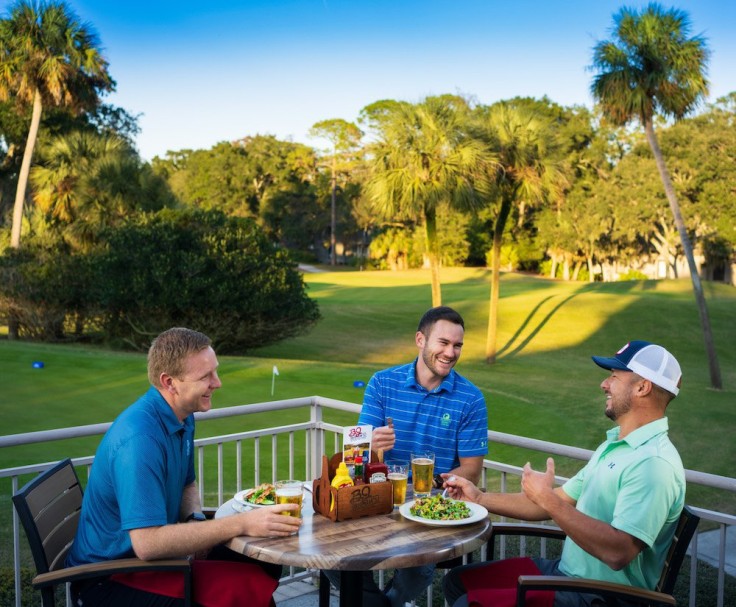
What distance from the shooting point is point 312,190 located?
2395 inches

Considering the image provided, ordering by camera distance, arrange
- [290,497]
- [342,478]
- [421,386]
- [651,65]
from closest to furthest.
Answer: [290,497] → [342,478] → [421,386] → [651,65]

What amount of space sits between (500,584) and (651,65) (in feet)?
60.3

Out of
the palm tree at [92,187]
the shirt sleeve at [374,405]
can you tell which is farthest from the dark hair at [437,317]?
the palm tree at [92,187]

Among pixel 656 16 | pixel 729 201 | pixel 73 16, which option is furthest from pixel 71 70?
pixel 729 201

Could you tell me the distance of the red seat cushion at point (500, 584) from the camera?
2.78 meters

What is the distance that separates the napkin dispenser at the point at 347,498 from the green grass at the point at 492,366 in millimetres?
5596

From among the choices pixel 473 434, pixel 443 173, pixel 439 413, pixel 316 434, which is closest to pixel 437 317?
pixel 439 413

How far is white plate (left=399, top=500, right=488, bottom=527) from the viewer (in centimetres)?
284

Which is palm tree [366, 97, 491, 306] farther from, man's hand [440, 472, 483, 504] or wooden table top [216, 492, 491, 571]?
wooden table top [216, 492, 491, 571]

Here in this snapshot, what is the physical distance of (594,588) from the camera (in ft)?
8.45

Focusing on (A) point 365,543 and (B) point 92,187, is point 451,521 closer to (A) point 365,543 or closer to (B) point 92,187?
(A) point 365,543

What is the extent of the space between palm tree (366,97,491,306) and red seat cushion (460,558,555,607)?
17.7 meters

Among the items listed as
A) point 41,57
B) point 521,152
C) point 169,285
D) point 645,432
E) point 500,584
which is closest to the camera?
point 645,432

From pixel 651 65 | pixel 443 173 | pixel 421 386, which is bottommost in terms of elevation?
pixel 421 386
